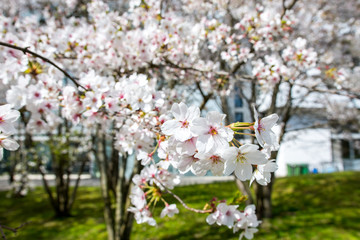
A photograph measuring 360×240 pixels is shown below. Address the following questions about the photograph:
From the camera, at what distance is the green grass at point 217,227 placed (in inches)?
157

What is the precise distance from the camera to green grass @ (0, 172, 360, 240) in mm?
4000

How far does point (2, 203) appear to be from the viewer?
7258 mm

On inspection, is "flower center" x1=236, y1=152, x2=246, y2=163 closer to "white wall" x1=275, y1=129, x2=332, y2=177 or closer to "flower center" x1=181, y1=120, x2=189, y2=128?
"flower center" x1=181, y1=120, x2=189, y2=128

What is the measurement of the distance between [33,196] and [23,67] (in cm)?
765

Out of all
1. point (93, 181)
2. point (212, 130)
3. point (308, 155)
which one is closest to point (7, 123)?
point (212, 130)

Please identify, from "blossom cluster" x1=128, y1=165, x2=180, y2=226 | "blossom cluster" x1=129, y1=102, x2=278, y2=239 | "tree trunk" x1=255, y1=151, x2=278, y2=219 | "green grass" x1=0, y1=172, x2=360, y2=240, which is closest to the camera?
"blossom cluster" x1=129, y1=102, x2=278, y2=239

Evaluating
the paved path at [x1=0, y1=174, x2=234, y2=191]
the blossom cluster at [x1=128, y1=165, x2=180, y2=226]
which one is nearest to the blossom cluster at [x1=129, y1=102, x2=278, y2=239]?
the blossom cluster at [x1=128, y1=165, x2=180, y2=226]

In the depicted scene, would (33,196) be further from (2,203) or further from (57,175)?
(57,175)

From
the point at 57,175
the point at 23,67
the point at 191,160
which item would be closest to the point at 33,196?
the point at 57,175

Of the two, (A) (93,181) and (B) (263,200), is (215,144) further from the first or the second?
(A) (93,181)

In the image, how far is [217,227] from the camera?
3.56 metres

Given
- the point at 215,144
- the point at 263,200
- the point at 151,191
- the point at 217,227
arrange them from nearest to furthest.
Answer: the point at 215,144
the point at 151,191
the point at 217,227
the point at 263,200

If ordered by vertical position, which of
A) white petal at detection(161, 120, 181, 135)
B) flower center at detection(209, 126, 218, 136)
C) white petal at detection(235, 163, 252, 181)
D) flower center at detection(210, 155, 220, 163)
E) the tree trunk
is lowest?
the tree trunk

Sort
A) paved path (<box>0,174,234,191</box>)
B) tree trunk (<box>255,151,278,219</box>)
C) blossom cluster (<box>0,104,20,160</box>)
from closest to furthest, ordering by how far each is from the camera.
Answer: blossom cluster (<box>0,104,20,160</box>) < paved path (<box>0,174,234,191</box>) < tree trunk (<box>255,151,278,219</box>)
